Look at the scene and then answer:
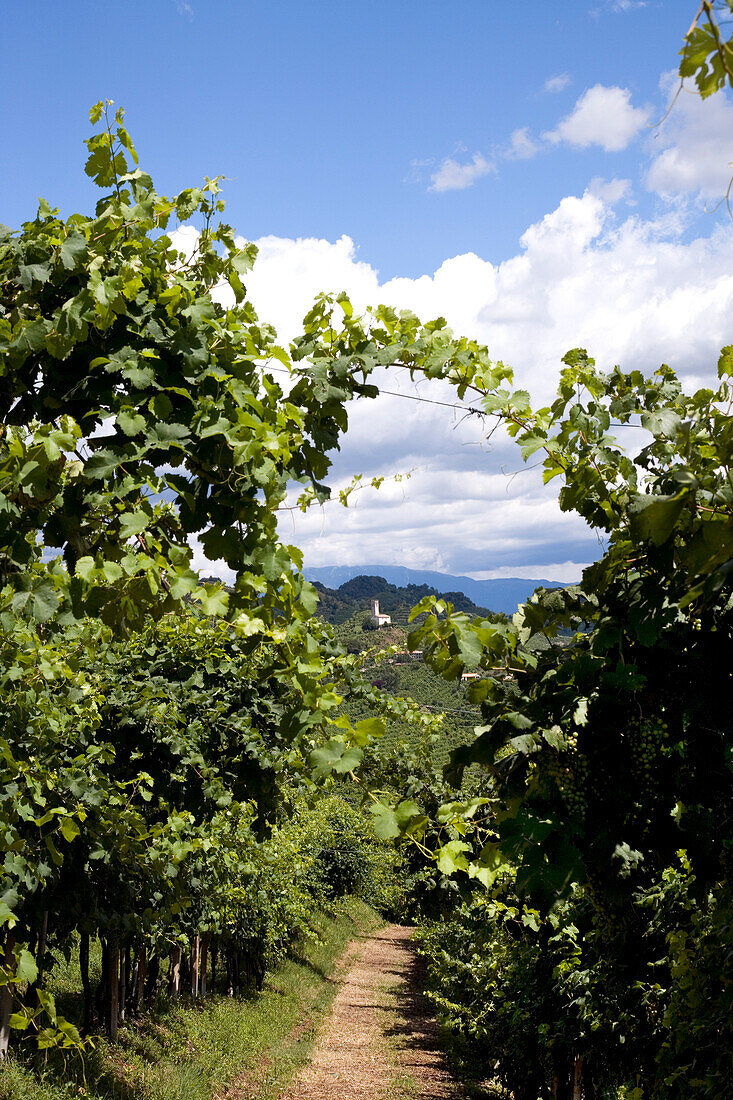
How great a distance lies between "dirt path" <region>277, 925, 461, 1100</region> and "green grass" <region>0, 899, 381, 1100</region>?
14.3 inches

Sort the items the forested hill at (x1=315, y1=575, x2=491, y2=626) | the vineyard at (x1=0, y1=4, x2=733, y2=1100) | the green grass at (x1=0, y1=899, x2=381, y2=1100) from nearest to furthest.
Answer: the vineyard at (x1=0, y1=4, x2=733, y2=1100), the green grass at (x1=0, y1=899, x2=381, y2=1100), the forested hill at (x1=315, y1=575, x2=491, y2=626)

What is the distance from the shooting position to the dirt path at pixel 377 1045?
9.86 metres

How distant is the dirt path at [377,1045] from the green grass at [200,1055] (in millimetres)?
363

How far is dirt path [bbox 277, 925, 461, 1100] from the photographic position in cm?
986

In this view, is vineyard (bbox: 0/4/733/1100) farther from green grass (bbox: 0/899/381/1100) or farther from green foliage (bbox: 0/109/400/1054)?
green grass (bbox: 0/899/381/1100)

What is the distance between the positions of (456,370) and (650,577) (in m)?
0.93

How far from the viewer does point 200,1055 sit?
384 inches

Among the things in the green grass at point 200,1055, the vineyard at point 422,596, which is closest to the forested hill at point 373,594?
the green grass at point 200,1055

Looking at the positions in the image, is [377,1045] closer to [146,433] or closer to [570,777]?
[570,777]

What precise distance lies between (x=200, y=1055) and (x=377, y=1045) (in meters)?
3.99

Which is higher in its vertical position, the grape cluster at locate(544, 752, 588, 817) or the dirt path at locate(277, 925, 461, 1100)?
the grape cluster at locate(544, 752, 588, 817)

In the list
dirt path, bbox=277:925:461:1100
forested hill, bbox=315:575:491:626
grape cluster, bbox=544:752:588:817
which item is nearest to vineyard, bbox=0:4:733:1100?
grape cluster, bbox=544:752:588:817

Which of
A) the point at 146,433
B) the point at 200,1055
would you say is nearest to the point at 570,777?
the point at 146,433

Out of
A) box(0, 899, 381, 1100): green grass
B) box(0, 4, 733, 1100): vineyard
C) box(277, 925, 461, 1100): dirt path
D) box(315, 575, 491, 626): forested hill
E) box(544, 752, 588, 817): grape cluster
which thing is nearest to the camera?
box(0, 4, 733, 1100): vineyard
